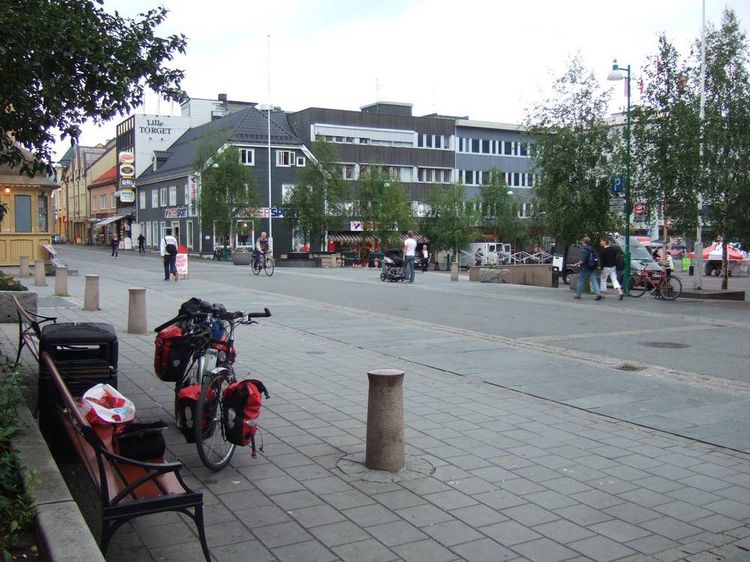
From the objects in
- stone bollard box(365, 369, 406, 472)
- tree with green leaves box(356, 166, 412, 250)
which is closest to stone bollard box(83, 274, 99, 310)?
stone bollard box(365, 369, 406, 472)

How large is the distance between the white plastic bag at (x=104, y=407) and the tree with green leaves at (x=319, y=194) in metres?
46.9

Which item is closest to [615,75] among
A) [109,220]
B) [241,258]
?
[241,258]

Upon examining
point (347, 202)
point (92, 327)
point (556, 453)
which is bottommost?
point (556, 453)

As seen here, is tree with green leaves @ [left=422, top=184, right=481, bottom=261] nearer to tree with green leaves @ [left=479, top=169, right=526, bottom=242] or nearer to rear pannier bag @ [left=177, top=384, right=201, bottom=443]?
tree with green leaves @ [left=479, top=169, right=526, bottom=242]

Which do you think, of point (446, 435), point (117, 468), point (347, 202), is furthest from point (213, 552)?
point (347, 202)

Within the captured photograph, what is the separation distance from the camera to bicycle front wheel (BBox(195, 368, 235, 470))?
512 cm

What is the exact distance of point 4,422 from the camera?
4.61m

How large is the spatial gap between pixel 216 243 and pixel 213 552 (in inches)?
2206

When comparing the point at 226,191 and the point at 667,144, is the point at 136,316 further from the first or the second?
the point at 226,191

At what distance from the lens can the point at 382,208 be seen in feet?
172

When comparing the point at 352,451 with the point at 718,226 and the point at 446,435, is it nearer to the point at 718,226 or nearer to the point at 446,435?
the point at 446,435

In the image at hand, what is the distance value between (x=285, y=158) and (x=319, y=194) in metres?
11.0

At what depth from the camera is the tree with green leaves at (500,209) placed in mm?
62344

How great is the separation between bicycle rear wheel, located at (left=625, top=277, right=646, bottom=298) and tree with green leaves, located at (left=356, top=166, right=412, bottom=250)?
2726cm
